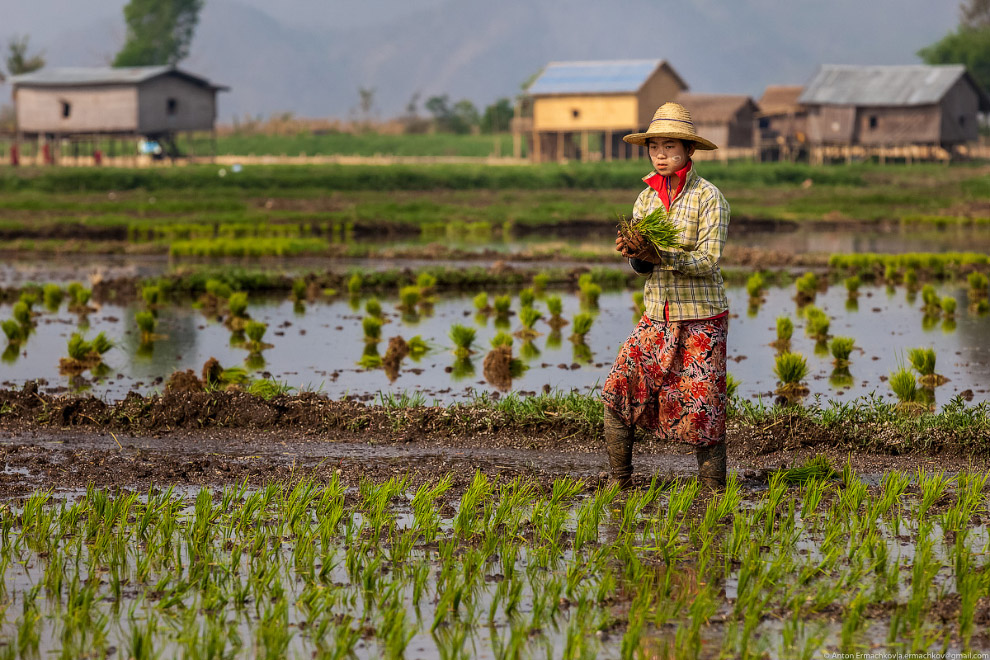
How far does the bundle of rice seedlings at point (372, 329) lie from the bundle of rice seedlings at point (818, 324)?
4.28 meters

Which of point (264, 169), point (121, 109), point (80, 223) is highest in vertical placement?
point (121, 109)

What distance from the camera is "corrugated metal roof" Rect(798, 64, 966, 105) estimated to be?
52.0m

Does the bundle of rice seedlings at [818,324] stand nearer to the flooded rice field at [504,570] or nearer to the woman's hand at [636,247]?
the flooded rice field at [504,570]

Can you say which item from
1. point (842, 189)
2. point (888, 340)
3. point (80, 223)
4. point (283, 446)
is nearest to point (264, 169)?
point (80, 223)

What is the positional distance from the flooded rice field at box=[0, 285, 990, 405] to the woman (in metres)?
2.67

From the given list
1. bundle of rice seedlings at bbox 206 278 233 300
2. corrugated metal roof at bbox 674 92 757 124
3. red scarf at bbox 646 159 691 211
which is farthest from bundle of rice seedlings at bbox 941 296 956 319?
corrugated metal roof at bbox 674 92 757 124

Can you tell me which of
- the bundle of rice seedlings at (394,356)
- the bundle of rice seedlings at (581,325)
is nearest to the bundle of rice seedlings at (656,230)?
the bundle of rice seedlings at (394,356)

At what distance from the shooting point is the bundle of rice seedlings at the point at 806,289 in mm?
15461

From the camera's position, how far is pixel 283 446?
24.6 ft

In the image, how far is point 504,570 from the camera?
16.1 ft

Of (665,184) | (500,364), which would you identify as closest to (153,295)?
(500,364)

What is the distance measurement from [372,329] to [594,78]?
43.7 meters

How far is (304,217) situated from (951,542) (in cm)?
2597

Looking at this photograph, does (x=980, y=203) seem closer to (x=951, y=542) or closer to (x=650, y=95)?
(x=650, y=95)
